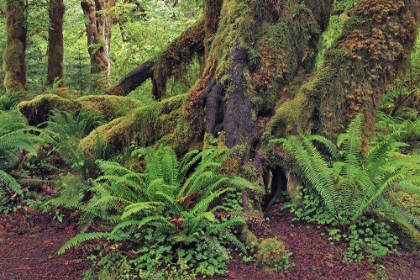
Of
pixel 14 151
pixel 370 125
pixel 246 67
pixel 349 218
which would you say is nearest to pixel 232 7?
Result: pixel 246 67

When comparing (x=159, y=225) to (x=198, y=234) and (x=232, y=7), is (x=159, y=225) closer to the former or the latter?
(x=198, y=234)

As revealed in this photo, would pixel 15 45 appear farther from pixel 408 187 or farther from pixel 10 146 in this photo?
pixel 408 187

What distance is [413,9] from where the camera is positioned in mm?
4461

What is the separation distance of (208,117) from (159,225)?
67.7 inches

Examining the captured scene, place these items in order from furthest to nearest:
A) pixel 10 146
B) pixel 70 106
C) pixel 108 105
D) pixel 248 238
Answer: pixel 108 105 → pixel 70 106 → pixel 10 146 → pixel 248 238

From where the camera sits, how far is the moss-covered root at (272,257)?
3047 millimetres

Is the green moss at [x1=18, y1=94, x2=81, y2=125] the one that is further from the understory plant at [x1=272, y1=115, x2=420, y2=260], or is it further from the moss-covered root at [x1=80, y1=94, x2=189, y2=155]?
the understory plant at [x1=272, y1=115, x2=420, y2=260]

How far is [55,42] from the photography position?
412 inches

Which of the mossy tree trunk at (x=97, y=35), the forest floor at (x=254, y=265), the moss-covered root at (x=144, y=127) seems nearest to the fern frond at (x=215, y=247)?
the forest floor at (x=254, y=265)

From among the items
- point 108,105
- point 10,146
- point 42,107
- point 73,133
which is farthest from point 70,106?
point 10,146

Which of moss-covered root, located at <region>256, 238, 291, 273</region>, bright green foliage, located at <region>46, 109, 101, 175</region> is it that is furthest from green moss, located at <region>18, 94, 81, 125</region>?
moss-covered root, located at <region>256, 238, 291, 273</region>

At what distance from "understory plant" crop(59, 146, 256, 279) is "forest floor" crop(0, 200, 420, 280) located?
0.77ft

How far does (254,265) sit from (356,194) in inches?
49.2

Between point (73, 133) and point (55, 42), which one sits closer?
point (73, 133)
